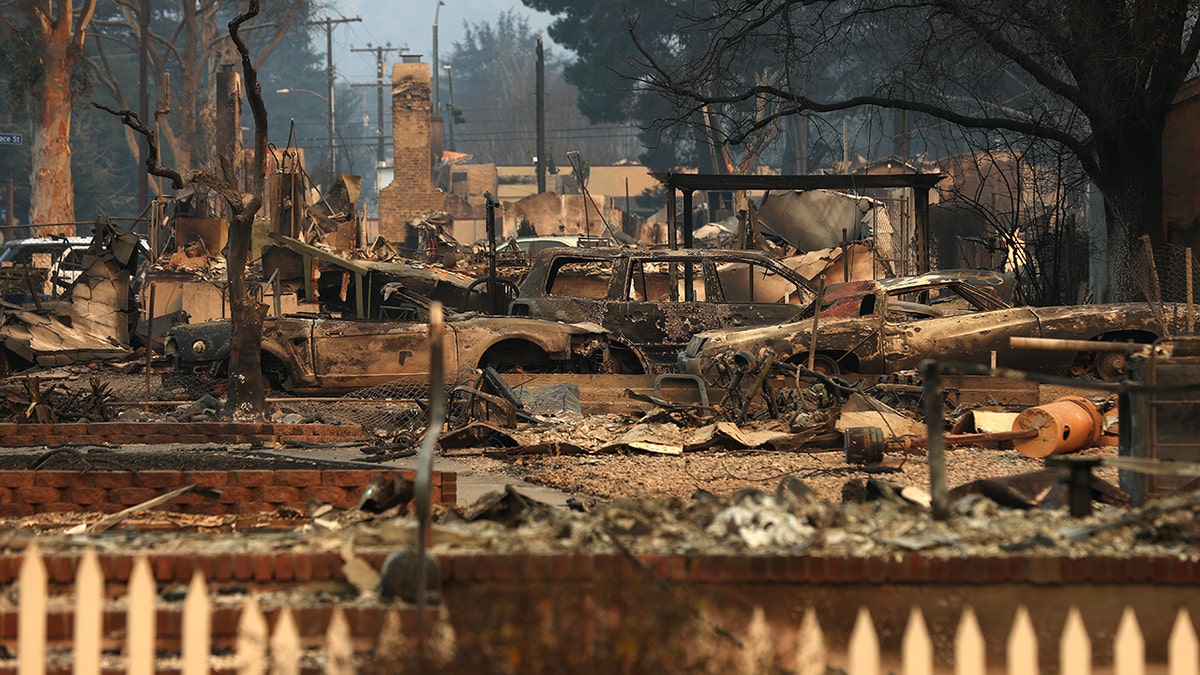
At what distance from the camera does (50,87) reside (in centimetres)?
3538

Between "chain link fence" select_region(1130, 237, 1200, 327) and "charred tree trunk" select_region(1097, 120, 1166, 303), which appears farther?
"charred tree trunk" select_region(1097, 120, 1166, 303)

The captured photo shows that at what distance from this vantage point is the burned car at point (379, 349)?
44.1 ft

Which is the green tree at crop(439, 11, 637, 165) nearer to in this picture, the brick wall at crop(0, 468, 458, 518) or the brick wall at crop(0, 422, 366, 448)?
the brick wall at crop(0, 422, 366, 448)

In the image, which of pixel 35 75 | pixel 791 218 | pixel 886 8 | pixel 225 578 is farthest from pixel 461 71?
pixel 225 578

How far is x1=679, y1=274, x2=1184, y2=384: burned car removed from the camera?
12.2 metres

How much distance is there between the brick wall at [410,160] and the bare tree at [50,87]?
36.3ft

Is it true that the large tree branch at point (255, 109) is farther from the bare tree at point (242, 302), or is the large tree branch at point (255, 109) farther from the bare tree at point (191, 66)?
the bare tree at point (191, 66)

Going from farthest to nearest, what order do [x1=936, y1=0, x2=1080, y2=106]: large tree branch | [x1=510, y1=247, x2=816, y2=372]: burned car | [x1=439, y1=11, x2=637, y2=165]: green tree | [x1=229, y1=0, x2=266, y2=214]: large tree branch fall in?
[x1=439, y1=11, x2=637, y2=165]: green tree, [x1=936, y1=0, x2=1080, y2=106]: large tree branch, [x1=510, y1=247, x2=816, y2=372]: burned car, [x1=229, y1=0, x2=266, y2=214]: large tree branch

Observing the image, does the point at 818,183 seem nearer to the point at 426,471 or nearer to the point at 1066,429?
the point at 1066,429

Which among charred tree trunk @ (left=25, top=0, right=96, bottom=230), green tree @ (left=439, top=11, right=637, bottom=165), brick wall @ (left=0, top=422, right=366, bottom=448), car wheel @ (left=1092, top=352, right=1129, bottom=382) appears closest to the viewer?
brick wall @ (left=0, top=422, right=366, bottom=448)

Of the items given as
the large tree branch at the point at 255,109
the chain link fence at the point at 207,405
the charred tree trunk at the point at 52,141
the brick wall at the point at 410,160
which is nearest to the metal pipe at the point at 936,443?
the chain link fence at the point at 207,405

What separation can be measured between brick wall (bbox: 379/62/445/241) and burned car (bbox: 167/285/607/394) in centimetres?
3152

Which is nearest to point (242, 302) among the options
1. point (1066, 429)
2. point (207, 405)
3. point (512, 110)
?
point (207, 405)

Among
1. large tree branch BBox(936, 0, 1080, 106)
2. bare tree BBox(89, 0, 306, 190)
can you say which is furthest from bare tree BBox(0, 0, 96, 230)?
large tree branch BBox(936, 0, 1080, 106)
